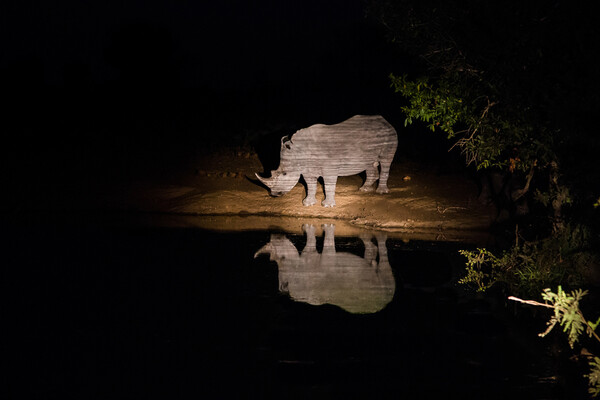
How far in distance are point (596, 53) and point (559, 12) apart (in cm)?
91

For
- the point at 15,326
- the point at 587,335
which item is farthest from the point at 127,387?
the point at 587,335

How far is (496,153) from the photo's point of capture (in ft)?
30.1

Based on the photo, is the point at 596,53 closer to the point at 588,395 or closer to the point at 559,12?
the point at 559,12

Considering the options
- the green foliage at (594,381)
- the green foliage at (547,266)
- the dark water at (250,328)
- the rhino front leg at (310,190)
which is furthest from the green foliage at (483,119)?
the rhino front leg at (310,190)

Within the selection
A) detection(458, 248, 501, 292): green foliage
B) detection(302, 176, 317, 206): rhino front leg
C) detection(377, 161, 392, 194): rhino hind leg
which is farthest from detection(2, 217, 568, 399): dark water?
detection(377, 161, 392, 194): rhino hind leg

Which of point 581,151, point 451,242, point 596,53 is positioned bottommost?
point 451,242

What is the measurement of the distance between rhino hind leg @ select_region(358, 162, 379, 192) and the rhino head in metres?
1.62

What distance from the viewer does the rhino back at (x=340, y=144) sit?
51.5 feet

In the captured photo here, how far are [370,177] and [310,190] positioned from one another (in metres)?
1.49

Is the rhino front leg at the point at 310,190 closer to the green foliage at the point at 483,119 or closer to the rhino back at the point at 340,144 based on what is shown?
the rhino back at the point at 340,144

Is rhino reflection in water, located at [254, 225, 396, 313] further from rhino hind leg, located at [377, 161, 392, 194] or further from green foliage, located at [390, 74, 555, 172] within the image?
rhino hind leg, located at [377, 161, 392, 194]

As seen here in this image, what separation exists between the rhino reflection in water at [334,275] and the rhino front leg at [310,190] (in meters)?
3.15

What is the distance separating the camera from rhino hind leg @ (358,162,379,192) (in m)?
16.4

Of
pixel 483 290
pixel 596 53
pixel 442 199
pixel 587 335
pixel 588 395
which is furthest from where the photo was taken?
pixel 442 199
